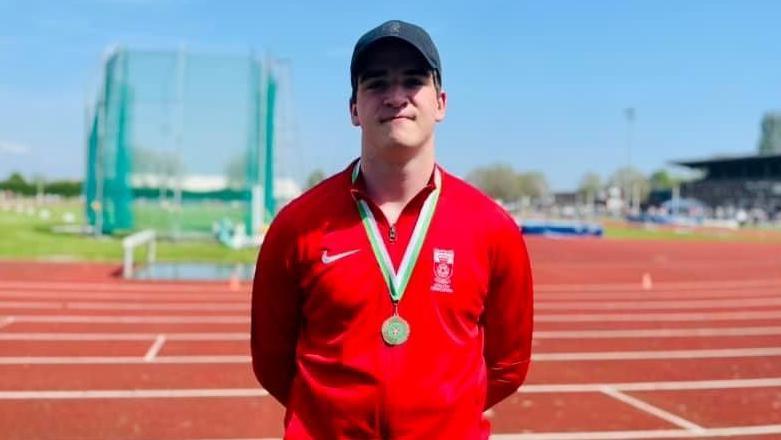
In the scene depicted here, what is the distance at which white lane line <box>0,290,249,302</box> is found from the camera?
10672 millimetres

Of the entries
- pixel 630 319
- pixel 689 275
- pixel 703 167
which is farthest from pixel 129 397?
pixel 703 167

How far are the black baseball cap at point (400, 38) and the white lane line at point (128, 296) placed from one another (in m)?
9.38

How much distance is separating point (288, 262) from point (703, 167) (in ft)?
266

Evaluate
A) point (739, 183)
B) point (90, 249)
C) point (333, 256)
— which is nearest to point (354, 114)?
point (333, 256)

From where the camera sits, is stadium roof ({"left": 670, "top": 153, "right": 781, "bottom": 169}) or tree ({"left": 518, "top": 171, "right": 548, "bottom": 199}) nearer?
stadium roof ({"left": 670, "top": 153, "right": 781, "bottom": 169})

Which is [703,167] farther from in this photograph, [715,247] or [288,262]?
[288,262]

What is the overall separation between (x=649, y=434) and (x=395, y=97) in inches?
157

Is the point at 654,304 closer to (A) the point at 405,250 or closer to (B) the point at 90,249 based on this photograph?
(A) the point at 405,250

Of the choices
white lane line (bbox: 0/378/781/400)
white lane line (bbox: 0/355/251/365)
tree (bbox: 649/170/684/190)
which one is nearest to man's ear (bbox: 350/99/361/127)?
white lane line (bbox: 0/378/781/400)

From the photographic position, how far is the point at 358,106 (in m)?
1.73

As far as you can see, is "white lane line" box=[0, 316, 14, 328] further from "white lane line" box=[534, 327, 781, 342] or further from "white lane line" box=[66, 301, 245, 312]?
"white lane line" box=[534, 327, 781, 342]

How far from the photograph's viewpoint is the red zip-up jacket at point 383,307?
166 centimetres

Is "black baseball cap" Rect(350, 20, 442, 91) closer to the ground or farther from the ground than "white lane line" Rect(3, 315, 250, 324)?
farther from the ground

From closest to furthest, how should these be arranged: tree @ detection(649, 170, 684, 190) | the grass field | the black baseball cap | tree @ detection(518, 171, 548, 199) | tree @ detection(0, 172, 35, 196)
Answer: the black baseball cap → the grass field → tree @ detection(0, 172, 35, 196) → tree @ detection(518, 171, 548, 199) → tree @ detection(649, 170, 684, 190)
